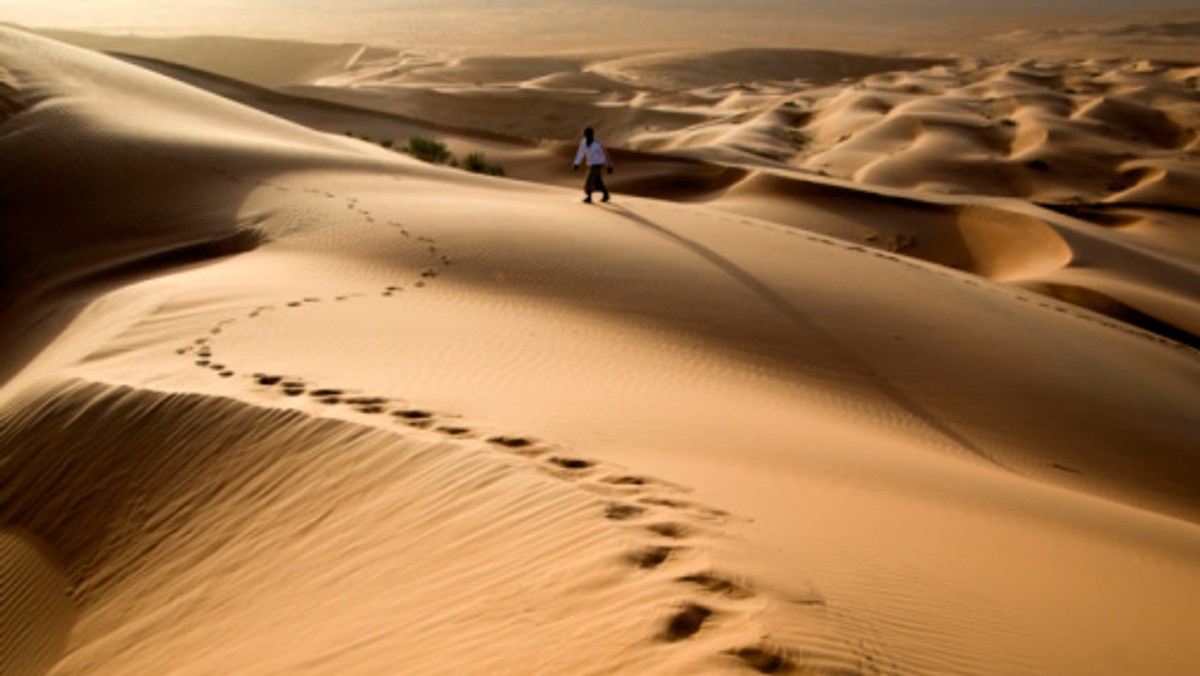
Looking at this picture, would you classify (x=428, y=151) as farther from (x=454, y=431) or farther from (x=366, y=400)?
(x=454, y=431)

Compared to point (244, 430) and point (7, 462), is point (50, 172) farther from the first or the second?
point (244, 430)

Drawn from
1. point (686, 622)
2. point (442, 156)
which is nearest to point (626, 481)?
point (686, 622)

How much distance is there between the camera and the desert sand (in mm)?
3475

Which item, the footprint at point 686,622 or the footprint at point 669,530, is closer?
the footprint at point 686,622

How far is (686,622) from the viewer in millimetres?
3084

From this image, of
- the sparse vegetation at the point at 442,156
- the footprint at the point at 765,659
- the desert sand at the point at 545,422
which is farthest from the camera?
the sparse vegetation at the point at 442,156

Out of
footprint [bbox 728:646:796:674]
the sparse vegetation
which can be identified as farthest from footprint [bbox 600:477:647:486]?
the sparse vegetation

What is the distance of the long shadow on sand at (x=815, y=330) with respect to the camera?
302 inches

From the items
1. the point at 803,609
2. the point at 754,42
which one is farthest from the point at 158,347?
the point at 754,42

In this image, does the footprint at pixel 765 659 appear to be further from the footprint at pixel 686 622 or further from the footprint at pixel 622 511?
the footprint at pixel 622 511

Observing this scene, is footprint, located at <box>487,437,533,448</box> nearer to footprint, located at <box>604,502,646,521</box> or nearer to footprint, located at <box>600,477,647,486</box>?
footprint, located at <box>600,477,647,486</box>

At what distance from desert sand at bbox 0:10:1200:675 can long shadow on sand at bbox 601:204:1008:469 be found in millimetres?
60

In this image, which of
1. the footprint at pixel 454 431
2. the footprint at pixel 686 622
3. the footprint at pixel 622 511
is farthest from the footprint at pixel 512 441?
the footprint at pixel 686 622

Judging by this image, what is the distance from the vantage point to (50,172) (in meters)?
12.7
